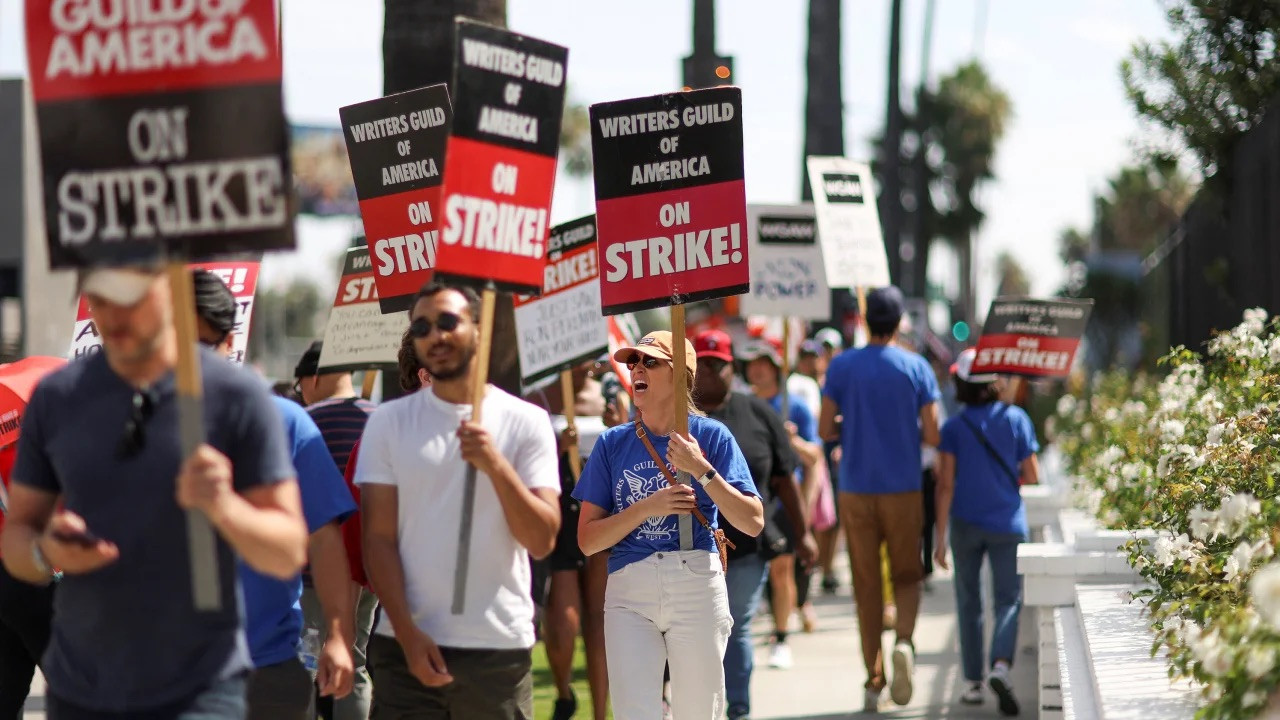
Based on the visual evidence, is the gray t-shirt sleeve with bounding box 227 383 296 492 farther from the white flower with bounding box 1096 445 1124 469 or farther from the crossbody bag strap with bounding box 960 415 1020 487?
the crossbody bag strap with bounding box 960 415 1020 487

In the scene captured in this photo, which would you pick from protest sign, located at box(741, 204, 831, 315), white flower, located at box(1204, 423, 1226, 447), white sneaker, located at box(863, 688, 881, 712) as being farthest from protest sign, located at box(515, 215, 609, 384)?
protest sign, located at box(741, 204, 831, 315)

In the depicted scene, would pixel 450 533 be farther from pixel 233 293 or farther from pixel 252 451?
pixel 233 293

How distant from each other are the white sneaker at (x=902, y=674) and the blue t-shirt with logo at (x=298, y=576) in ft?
15.9

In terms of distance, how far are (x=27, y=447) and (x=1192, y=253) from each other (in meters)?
14.0

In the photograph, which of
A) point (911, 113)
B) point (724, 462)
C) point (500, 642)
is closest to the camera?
point (500, 642)

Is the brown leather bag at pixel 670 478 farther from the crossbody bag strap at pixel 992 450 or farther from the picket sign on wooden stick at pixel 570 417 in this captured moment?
the crossbody bag strap at pixel 992 450

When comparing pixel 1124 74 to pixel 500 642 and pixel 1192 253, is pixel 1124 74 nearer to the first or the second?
pixel 1192 253

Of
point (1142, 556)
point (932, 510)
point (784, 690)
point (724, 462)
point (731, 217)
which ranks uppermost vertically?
point (731, 217)

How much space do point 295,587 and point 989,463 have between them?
5.44 m

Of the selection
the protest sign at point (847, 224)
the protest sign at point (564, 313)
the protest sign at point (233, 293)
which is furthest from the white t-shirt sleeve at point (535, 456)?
the protest sign at point (847, 224)

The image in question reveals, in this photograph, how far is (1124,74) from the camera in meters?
13.3

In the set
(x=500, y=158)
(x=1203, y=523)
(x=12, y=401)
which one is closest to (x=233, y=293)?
(x=12, y=401)

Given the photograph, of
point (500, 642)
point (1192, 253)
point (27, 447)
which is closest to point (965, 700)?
point (500, 642)

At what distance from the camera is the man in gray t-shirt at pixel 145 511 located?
3814mm
